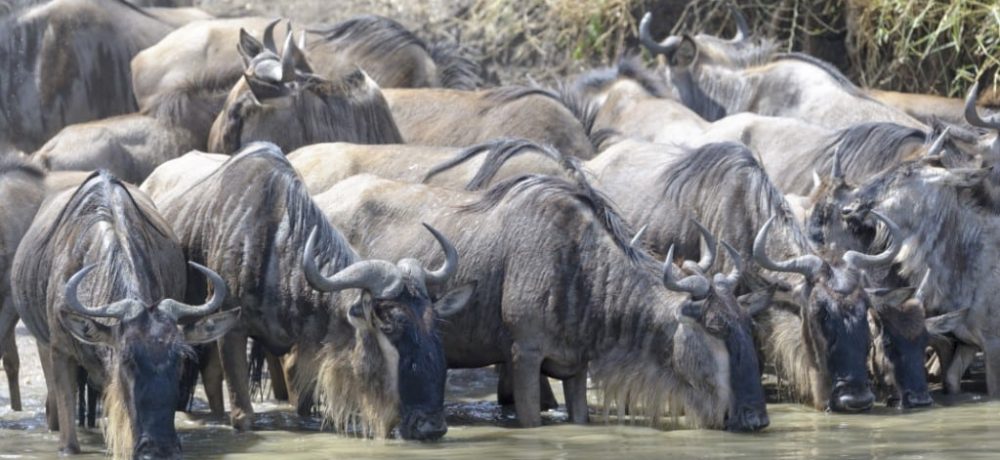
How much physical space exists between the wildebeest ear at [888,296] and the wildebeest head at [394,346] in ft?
8.64

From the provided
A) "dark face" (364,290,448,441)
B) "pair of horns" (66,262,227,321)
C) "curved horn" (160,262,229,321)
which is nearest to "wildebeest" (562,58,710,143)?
"dark face" (364,290,448,441)

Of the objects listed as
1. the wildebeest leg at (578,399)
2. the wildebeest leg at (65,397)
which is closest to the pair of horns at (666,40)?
the wildebeest leg at (578,399)

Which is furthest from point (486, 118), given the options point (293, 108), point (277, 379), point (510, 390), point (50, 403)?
point (50, 403)

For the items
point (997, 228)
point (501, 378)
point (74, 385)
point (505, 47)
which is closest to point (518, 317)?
point (501, 378)

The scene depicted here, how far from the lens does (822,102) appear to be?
1480cm

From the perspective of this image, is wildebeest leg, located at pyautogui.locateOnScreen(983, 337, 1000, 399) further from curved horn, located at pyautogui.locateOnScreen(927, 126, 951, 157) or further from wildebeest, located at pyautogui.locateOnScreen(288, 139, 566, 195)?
wildebeest, located at pyautogui.locateOnScreen(288, 139, 566, 195)

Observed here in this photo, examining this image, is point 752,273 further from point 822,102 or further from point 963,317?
point 822,102

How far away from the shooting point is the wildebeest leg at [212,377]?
1100 centimetres

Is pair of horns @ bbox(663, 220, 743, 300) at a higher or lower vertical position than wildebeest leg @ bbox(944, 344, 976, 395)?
higher

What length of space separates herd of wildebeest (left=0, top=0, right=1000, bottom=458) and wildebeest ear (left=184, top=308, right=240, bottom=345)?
0.6 inches

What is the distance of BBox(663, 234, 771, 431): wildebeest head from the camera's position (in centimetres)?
1030

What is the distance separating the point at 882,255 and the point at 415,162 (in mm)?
2693

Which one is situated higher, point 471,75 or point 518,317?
point 471,75

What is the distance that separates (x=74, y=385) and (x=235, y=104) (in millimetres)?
3558
